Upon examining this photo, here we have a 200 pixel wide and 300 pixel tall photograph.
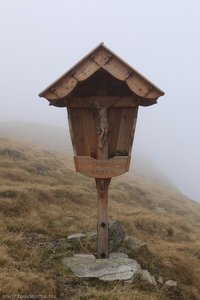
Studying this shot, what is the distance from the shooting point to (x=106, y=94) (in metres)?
10.0

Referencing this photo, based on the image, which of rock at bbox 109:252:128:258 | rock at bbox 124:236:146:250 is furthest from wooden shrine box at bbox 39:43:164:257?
rock at bbox 124:236:146:250

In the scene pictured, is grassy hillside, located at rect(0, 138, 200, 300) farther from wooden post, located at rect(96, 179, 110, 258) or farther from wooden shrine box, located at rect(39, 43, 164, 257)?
wooden shrine box, located at rect(39, 43, 164, 257)

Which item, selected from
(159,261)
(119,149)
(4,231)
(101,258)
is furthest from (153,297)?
(4,231)

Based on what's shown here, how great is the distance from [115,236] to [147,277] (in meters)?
2.14

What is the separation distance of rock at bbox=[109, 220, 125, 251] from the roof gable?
13.8ft

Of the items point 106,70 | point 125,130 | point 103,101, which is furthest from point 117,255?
point 106,70

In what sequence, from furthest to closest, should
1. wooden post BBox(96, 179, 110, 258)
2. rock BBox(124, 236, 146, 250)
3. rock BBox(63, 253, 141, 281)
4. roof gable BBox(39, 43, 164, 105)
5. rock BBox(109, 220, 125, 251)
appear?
rock BBox(124, 236, 146, 250), rock BBox(109, 220, 125, 251), wooden post BBox(96, 179, 110, 258), roof gable BBox(39, 43, 164, 105), rock BBox(63, 253, 141, 281)

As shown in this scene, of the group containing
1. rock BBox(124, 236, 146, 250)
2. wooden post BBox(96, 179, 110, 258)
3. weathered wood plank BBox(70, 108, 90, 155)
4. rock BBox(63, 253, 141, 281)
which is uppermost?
weathered wood plank BBox(70, 108, 90, 155)

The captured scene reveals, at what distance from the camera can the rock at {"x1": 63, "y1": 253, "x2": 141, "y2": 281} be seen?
8.84 metres

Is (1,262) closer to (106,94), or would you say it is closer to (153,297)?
(153,297)

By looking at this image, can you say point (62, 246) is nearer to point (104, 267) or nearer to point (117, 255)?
point (117, 255)

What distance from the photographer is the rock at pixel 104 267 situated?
8.84m

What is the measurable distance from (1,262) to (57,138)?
75.4 m

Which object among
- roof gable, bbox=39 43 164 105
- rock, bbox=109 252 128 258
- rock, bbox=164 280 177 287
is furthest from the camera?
rock, bbox=109 252 128 258
